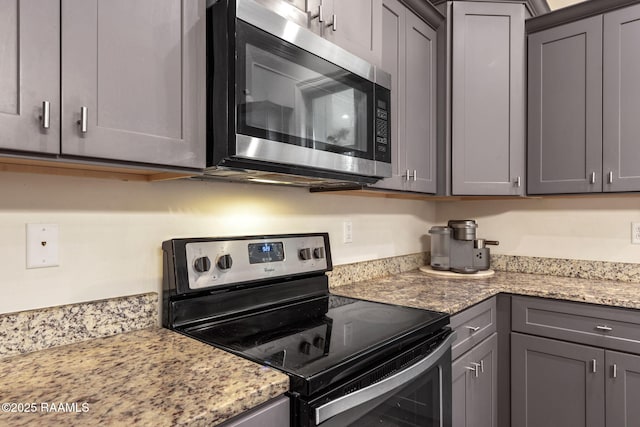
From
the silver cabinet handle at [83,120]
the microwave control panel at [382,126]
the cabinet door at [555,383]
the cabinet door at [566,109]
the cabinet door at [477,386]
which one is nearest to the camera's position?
the silver cabinet handle at [83,120]

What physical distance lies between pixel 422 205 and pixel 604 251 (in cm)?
99

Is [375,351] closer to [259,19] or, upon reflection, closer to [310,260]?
[310,260]

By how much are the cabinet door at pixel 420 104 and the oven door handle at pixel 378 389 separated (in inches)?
34.6

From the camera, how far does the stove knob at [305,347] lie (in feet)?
3.21

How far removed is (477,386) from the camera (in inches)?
66.3

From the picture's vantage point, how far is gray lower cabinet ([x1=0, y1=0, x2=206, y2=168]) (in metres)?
0.73

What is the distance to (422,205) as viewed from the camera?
251 cm

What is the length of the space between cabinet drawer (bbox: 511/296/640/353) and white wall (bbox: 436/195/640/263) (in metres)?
0.60

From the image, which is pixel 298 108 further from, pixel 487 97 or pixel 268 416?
pixel 487 97

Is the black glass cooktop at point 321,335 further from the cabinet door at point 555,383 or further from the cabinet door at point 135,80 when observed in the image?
the cabinet door at point 555,383

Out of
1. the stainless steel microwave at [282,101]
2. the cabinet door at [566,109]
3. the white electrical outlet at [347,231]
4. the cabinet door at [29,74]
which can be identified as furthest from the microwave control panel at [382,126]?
the cabinet door at [566,109]

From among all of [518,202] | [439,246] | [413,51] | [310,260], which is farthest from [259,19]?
[518,202]

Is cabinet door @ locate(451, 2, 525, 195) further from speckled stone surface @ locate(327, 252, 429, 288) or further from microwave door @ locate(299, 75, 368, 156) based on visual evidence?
microwave door @ locate(299, 75, 368, 156)

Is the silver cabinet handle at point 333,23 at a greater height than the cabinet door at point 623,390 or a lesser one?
greater
